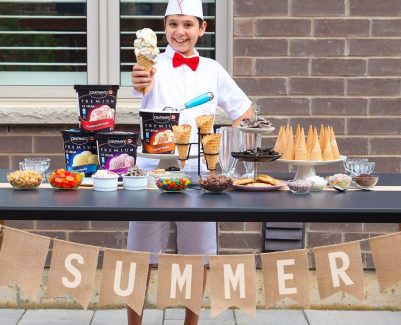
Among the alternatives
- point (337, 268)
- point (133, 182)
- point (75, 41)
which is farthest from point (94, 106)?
point (75, 41)

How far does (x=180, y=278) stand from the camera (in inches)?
138

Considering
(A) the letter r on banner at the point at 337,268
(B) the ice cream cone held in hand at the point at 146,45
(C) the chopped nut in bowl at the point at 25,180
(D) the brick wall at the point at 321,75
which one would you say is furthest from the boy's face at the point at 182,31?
(D) the brick wall at the point at 321,75

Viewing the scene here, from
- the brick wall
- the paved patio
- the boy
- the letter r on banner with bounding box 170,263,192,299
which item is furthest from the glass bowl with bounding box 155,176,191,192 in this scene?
the brick wall

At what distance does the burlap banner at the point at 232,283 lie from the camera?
3.51 metres

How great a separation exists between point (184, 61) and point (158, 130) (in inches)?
23.3

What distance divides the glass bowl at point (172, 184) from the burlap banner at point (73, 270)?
0.46 meters

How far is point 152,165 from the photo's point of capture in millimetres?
4469

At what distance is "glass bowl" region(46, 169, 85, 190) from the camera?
387cm

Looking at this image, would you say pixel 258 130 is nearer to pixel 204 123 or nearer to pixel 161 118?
pixel 204 123

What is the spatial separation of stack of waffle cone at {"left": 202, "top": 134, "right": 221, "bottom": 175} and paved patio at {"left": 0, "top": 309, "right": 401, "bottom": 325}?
77.6 inches

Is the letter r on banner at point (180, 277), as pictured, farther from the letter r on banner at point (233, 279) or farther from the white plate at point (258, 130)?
the white plate at point (258, 130)

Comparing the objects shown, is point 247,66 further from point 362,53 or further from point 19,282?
point 19,282

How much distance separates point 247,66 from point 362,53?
78 centimetres

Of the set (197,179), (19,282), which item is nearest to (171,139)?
(197,179)
